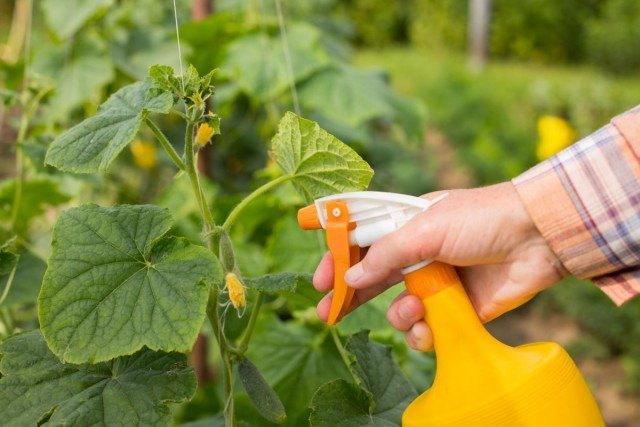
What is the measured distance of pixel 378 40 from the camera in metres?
15.2

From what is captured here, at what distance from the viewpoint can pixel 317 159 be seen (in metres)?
1.09

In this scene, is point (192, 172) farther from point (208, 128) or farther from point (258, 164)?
point (258, 164)

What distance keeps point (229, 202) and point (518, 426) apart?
1.26 m

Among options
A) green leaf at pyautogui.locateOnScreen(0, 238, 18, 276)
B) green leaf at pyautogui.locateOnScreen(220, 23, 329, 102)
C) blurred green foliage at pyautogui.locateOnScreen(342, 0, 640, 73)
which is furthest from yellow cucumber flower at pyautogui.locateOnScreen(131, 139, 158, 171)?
blurred green foliage at pyautogui.locateOnScreen(342, 0, 640, 73)

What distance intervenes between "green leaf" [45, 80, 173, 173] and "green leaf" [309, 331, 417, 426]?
43 centimetres

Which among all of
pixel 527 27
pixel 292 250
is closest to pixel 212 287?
pixel 292 250

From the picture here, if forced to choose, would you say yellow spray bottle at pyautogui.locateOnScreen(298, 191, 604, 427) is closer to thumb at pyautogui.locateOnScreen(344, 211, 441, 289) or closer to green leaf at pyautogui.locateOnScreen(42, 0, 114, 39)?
thumb at pyautogui.locateOnScreen(344, 211, 441, 289)

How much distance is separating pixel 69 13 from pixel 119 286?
166 centimetres

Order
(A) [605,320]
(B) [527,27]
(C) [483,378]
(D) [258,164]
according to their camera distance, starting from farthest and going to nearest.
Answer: (B) [527,27]
(A) [605,320]
(D) [258,164]
(C) [483,378]

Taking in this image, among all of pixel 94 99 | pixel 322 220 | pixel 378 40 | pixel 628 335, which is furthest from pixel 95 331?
pixel 378 40

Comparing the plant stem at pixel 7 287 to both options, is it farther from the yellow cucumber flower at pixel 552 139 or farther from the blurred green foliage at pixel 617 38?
the blurred green foliage at pixel 617 38

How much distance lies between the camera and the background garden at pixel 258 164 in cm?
155

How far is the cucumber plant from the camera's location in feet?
3.13

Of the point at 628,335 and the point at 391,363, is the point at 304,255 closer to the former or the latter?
the point at 391,363
